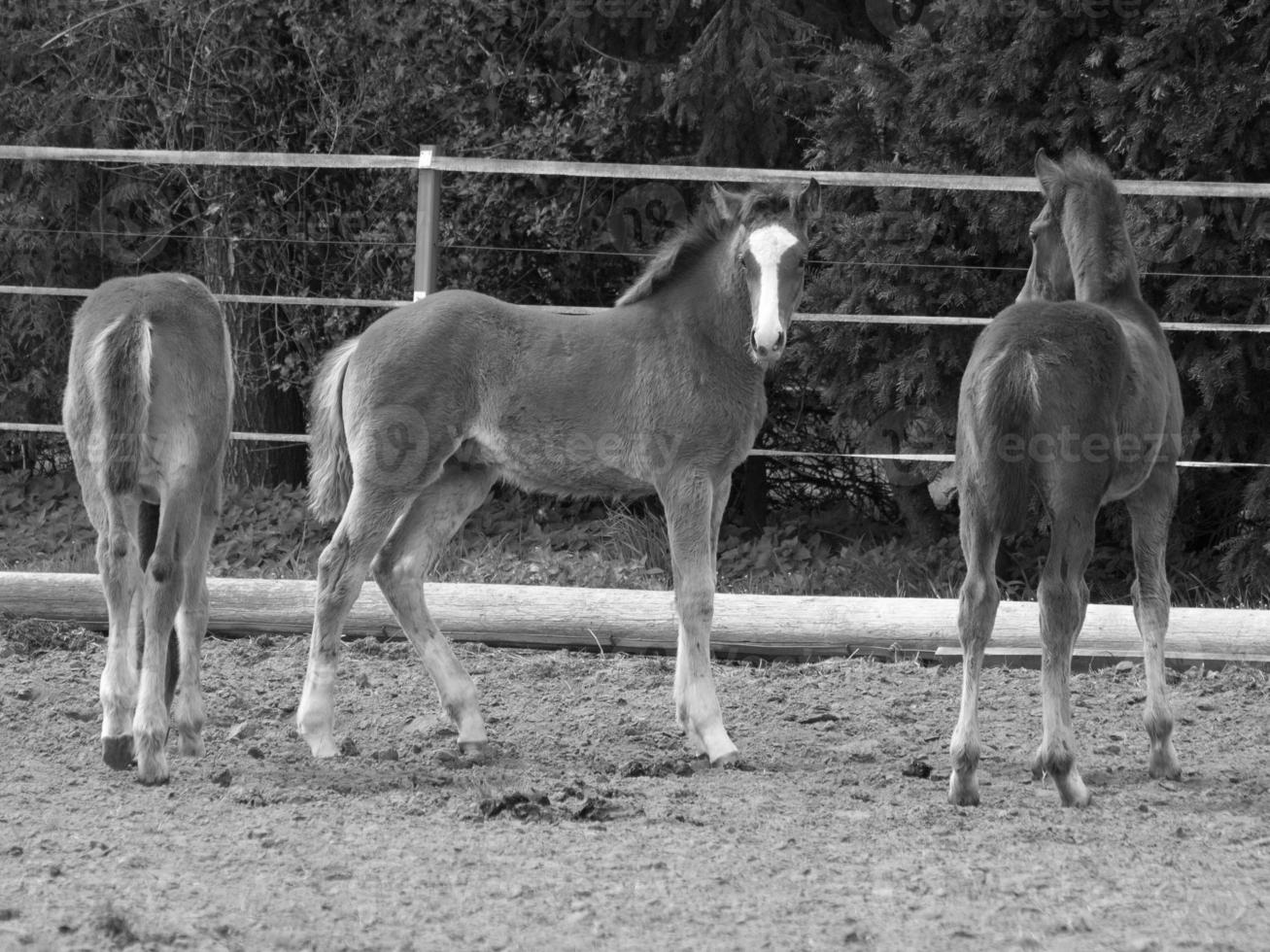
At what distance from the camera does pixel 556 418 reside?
5.40 metres

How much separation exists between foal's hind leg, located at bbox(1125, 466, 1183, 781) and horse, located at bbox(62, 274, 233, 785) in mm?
3179

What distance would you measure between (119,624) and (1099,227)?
359cm

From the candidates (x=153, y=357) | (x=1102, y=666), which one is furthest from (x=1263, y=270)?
(x=153, y=357)

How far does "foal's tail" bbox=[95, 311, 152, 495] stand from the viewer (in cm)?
465

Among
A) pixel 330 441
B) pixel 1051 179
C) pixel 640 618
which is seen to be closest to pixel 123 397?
pixel 330 441

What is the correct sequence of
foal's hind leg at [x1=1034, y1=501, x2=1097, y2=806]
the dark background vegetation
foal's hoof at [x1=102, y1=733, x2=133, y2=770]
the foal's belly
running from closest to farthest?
1. foal's hind leg at [x1=1034, y1=501, x2=1097, y2=806]
2. foal's hoof at [x1=102, y1=733, x2=133, y2=770]
3. the foal's belly
4. the dark background vegetation

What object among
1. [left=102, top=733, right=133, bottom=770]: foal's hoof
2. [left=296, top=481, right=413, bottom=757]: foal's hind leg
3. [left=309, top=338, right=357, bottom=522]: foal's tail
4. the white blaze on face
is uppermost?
the white blaze on face

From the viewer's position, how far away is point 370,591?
691 centimetres

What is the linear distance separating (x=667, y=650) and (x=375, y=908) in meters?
3.67

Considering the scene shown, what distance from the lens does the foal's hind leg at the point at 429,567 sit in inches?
209

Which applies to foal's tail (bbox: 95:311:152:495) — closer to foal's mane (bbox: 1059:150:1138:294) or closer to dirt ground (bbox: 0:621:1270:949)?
dirt ground (bbox: 0:621:1270:949)

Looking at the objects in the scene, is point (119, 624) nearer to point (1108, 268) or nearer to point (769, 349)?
point (769, 349)

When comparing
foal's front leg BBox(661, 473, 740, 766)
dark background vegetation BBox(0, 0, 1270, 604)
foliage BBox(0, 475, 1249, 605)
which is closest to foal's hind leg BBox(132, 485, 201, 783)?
foal's front leg BBox(661, 473, 740, 766)

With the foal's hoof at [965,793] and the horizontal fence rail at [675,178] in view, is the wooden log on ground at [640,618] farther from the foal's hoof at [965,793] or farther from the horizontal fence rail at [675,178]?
the foal's hoof at [965,793]
